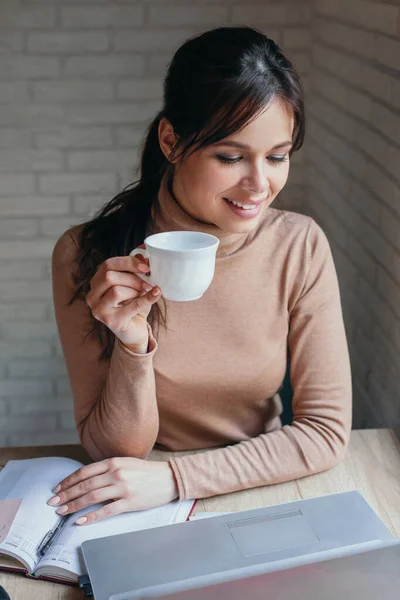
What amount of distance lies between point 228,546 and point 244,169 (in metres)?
0.59

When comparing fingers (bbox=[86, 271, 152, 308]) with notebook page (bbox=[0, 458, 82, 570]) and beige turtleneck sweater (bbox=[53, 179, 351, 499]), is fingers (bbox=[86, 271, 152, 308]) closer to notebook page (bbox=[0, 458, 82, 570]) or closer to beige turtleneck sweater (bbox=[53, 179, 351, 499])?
beige turtleneck sweater (bbox=[53, 179, 351, 499])

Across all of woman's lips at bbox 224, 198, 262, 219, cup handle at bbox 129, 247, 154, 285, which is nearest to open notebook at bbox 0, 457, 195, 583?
cup handle at bbox 129, 247, 154, 285

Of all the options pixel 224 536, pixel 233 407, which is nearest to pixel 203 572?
pixel 224 536

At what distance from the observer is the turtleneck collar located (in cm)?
152

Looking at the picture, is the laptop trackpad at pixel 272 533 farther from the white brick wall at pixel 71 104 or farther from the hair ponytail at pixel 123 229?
the white brick wall at pixel 71 104

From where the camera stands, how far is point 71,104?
2.71 metres

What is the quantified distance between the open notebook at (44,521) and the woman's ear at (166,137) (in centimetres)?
56

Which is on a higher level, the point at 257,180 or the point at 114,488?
the point at 257,180

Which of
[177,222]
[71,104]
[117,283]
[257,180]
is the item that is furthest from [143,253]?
[71,104]

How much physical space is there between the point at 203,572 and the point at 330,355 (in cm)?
57

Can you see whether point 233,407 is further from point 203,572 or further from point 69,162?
point 69,162

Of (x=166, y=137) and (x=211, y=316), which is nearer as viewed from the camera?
(x=166, y=137)

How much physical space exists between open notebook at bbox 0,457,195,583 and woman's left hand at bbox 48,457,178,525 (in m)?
0.01

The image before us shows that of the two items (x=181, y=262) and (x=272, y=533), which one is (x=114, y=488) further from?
(x=181, y=262)
